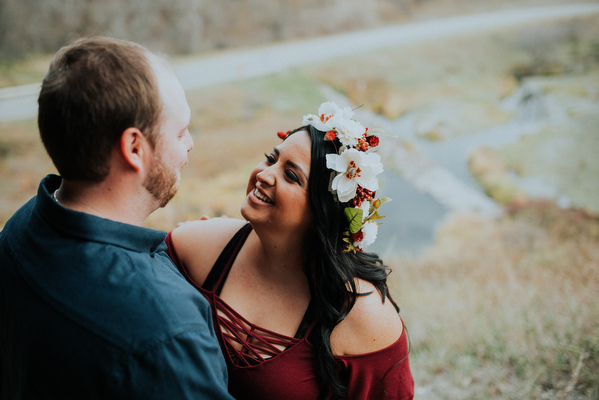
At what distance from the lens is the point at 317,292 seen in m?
2.00

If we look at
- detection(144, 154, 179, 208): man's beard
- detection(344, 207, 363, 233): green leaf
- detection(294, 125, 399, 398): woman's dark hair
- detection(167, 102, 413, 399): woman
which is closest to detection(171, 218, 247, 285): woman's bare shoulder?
detection(167, 102, 413, 399): woman

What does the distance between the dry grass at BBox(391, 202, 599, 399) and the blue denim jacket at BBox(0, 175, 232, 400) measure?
2.90m

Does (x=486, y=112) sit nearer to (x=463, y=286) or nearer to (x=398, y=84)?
(x=398, y=84)

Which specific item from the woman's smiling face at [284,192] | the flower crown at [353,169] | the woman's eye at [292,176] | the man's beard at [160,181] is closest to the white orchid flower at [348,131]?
the flower crown at [353,169]

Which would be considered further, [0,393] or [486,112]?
[486,112]

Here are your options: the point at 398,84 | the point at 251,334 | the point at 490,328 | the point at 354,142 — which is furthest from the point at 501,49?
the point at 251,334

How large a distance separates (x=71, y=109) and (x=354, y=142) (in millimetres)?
1164

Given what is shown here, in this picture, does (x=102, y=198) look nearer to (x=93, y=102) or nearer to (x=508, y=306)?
(x=93, y=102)

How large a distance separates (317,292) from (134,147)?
1087mm

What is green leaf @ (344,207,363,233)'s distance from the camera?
1952 mm

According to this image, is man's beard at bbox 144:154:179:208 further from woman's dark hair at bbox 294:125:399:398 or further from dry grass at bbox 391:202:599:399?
dry grass at bbox 391:202:599:399

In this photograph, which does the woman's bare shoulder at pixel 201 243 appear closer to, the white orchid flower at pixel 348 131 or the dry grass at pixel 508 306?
the white orchid flower at pixel 348 131

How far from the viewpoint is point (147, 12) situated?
638cm

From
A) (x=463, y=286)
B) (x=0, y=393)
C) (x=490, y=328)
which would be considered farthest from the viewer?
(x=463, y=286)
